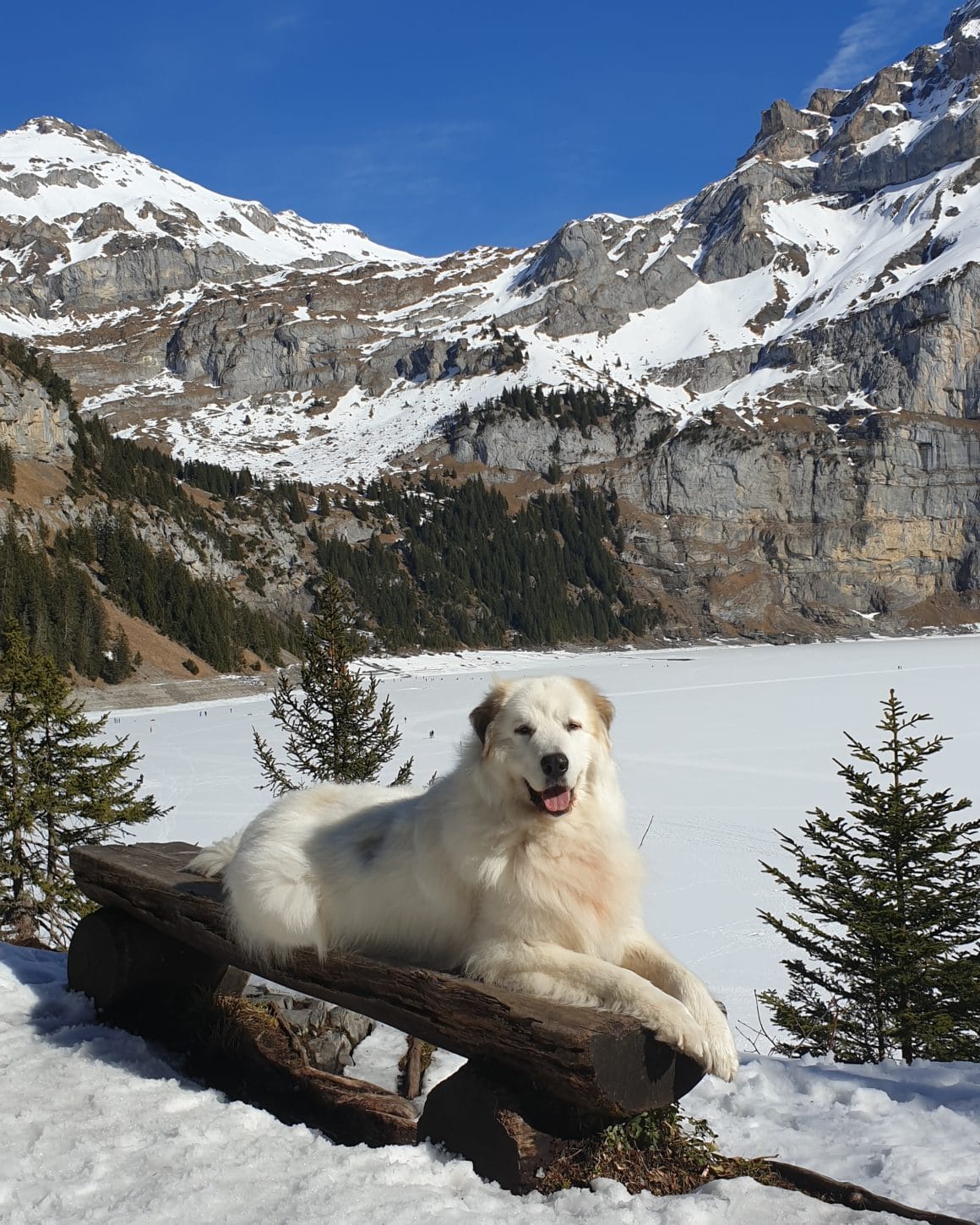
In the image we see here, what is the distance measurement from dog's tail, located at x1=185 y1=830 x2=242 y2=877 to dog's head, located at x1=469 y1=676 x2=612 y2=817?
2519mm

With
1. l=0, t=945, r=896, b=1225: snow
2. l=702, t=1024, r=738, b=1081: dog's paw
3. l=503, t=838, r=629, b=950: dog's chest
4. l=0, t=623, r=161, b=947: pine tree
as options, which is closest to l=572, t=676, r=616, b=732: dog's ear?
l=503, t=838, r=629, b=950: dog's chest

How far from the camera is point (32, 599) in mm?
65250

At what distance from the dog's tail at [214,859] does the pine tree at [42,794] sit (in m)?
7.91

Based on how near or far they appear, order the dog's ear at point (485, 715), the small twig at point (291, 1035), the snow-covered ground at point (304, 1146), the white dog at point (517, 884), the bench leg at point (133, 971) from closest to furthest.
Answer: the snow-covered ground at point (304, 1146) → the white dog at point (517, 884) → the dog's ear at point (485, 715) → the small twig at point (291, 1035) → the bench leg at point (133, 971)

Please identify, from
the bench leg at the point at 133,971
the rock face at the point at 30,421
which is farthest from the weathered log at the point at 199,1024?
the rock face at the point at 30,421

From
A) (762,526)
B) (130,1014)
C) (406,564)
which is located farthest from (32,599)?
(762,526)

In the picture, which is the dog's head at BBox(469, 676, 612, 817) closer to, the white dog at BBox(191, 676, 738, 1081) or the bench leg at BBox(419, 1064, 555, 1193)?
the white dog at BBox(191, 676, 738, 1081)

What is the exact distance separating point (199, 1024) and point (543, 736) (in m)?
3.52

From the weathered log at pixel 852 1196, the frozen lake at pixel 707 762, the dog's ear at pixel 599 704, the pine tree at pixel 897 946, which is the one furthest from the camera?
the frozen lake at pixel 707 762

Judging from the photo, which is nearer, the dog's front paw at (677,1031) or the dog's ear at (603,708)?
the dog's front paw at (677,1031)

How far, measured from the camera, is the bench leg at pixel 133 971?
5766 millimetres

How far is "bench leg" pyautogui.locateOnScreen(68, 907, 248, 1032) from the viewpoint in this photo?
5766 millimetres

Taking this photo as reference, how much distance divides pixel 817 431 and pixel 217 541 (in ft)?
470

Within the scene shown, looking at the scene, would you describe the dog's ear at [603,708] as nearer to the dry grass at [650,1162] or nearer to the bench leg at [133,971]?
the dry grass at [650,1162]
